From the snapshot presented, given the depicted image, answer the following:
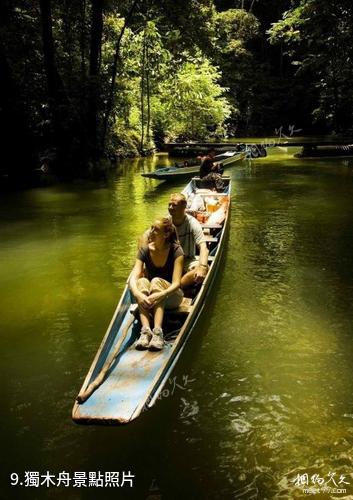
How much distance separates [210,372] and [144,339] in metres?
0.86

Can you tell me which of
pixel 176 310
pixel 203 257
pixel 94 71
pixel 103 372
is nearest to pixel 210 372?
pixel 176 310

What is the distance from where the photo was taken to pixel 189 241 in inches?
241

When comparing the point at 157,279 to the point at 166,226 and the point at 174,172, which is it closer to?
the point at 166,226

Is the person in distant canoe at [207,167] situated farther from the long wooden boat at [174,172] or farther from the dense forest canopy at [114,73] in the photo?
the dense forest canopy at [114,73]

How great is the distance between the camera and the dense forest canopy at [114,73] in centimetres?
1986

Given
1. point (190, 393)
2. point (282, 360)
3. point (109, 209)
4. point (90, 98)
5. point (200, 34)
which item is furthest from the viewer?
point (200, 34)

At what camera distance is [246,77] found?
44844 mm

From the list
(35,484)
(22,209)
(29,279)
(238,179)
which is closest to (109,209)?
(22,209)

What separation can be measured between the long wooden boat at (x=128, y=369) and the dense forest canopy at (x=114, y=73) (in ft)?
54.5

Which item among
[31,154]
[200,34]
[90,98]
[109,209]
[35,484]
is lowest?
[35,484]

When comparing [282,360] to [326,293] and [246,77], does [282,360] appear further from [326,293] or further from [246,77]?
[246,77]

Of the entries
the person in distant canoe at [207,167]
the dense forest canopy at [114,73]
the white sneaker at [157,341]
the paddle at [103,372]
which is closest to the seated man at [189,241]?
the paddle at [103,372]

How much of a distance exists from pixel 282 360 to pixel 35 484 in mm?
2764

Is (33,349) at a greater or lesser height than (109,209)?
lesser
